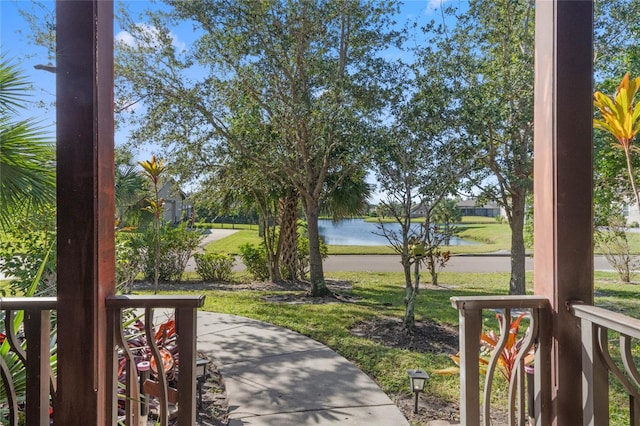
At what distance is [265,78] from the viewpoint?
5441 millimetres

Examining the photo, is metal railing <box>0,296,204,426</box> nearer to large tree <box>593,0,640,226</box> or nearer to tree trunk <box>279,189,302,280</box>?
large tree <box>593,0,640,226</box>

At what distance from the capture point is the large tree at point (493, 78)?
4.59 meters

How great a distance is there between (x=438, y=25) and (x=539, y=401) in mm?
4951

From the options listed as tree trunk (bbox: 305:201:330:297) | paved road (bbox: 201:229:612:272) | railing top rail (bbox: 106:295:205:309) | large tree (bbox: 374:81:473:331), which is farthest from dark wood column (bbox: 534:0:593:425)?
paved road (bbox: 201:229:612:272)

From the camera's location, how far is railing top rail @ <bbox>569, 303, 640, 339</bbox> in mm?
1181

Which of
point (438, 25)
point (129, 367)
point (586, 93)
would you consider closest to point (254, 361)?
point (129, 367)

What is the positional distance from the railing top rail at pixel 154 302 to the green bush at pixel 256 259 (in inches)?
271

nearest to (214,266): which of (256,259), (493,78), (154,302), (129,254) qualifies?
(256,259)

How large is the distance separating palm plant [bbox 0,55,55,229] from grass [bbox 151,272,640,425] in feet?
8.52

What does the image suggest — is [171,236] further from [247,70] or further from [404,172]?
[404,172]

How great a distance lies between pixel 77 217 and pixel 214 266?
23.3 ft

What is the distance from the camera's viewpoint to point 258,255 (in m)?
8.36

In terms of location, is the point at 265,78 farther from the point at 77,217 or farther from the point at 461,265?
the point at 461,265

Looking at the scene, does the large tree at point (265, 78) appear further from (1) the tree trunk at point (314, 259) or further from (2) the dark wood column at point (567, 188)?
(2) the dark wood column at point (567, 188)
